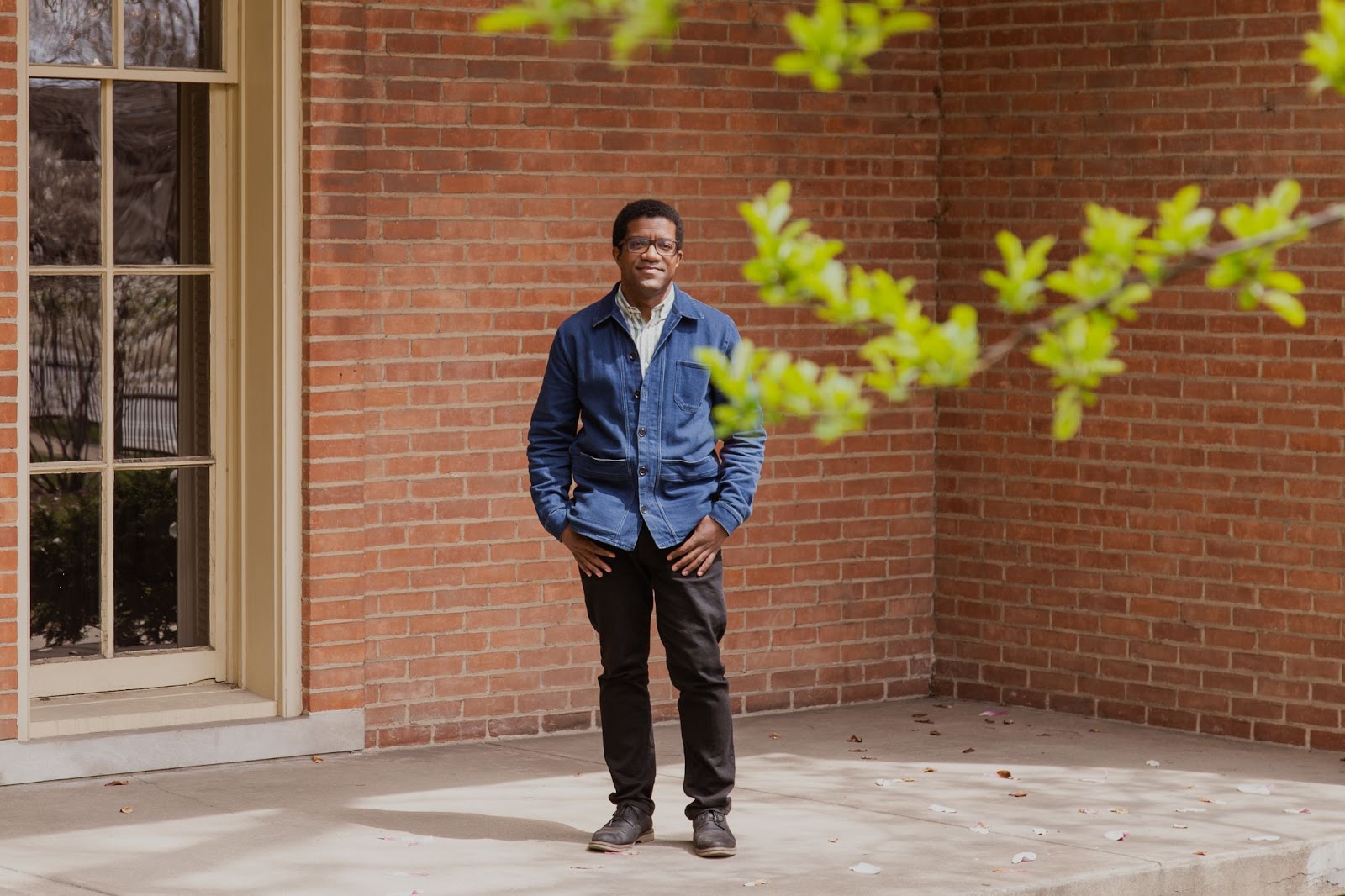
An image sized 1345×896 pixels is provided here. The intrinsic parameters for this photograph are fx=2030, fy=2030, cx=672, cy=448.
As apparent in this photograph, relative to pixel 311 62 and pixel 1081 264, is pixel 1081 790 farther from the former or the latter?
pixel 1081 264

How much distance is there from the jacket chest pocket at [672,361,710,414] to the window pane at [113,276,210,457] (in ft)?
7.95

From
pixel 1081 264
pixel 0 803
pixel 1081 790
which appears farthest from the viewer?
pixel 1081 790

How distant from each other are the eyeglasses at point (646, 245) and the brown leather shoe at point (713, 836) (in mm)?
1689

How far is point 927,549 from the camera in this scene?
926 cm

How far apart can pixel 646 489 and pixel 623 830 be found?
1056mm

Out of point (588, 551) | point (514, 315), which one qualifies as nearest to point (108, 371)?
point (514, 315)

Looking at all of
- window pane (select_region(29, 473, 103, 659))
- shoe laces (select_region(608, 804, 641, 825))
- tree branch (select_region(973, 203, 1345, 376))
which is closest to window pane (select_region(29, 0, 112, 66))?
window pane (select_region(29, 473, 103, 659))

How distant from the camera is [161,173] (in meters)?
7.50

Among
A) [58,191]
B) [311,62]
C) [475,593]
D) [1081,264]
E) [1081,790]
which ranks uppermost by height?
[311,62]

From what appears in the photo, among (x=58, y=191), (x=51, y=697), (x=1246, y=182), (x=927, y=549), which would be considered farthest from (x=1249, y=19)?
(x=51, y=697)

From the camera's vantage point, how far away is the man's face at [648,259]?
588 centimetres

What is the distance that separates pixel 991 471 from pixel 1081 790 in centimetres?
208

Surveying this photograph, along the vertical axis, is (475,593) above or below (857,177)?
below

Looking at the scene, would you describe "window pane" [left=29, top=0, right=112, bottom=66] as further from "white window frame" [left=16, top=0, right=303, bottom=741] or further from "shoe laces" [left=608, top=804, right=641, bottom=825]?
"shoe laces" [left=608, top=804, right=641, bottom=825]
